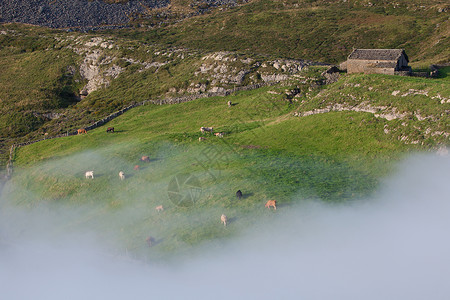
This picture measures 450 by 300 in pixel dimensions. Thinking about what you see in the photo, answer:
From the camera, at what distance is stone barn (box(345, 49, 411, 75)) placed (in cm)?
6350

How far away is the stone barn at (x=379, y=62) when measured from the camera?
63.5 m

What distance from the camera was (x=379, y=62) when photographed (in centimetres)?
6519

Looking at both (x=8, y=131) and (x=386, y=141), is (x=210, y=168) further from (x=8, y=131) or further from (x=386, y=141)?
(x=8, y=131)

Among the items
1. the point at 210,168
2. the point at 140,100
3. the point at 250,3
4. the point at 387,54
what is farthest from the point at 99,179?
the point at 250,3

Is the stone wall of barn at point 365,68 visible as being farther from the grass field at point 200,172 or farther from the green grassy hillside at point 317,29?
the green grassy hillside at point 317,29

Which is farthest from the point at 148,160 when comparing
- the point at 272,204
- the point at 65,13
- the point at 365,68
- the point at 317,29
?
the point at 65,13

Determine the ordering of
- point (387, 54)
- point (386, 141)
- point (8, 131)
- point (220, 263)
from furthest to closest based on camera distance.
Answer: point (8, 131) → point (387, 54) → point (386, 141) → point (220, 263)

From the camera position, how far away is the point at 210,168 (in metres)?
46.1

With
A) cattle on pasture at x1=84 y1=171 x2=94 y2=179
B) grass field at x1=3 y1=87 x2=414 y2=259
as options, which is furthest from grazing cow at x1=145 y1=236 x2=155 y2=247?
cattle on pasture at x1=84 y1=171 x2=94 y2=179

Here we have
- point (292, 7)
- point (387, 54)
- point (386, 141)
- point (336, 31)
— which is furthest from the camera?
point (292, 7)

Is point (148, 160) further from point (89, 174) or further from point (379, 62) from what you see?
point (379, 62)

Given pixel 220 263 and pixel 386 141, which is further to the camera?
pixel 386 141

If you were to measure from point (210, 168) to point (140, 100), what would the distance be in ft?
144

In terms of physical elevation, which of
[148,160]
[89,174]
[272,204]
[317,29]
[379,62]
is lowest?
[317,29]
